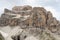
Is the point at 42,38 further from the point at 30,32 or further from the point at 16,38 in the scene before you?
the point at 16,38

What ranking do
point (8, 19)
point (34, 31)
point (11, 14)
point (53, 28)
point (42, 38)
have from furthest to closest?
point (11, 14) < point (8, 19) < point (53, 28) < point (34, 31) < point (42, 38)

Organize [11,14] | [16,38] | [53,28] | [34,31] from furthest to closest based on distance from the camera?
[11,14]
[53,28]
[16,38]
[34,31]

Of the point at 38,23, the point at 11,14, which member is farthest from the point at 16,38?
the point at 11,14

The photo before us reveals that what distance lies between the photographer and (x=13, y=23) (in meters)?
124

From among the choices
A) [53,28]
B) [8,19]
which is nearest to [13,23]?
[8,19]

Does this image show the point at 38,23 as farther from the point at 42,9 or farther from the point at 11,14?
the point at 11,14

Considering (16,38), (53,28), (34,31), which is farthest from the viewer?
(53,28)

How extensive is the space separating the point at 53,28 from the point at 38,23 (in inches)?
356

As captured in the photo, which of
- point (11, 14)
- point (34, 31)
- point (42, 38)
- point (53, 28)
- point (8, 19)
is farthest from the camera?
point (11, 14)

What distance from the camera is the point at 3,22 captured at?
128m

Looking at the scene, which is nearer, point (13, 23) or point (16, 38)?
point (16, 38)

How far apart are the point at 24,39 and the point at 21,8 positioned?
74047mm

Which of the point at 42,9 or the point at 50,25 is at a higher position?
the point at 42,9

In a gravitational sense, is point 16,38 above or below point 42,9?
below
